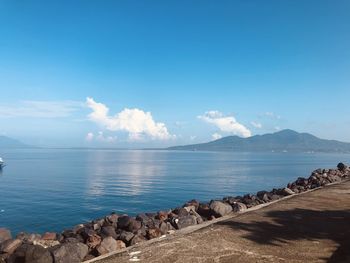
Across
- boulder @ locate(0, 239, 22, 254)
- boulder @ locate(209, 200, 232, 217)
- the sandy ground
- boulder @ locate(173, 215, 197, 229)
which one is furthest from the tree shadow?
boulder @ locate(0, 239, 22, 254)

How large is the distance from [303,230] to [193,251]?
5543 millimetres

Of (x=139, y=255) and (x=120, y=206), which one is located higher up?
(x=139, y=255)

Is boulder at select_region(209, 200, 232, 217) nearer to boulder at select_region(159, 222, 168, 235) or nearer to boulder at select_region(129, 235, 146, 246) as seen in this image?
boulder at select_region(159, 222, 168, 235)

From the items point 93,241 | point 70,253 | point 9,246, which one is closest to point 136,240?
point 93,241

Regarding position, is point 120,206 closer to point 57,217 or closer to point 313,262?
point 57,217

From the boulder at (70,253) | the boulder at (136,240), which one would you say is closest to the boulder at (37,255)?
the boulder at (70,253)

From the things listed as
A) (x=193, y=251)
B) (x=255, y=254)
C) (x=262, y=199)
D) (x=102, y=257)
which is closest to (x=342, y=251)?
(x=255, y=254)

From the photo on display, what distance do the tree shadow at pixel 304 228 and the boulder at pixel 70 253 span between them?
662 centimetres

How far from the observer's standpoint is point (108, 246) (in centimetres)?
1552

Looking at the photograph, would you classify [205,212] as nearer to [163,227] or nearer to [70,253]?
[163,227]

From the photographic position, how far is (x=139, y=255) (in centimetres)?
1338

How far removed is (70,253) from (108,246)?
1.81m

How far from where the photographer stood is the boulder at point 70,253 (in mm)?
13743

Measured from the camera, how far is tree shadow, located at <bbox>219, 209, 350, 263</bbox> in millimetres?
14040
